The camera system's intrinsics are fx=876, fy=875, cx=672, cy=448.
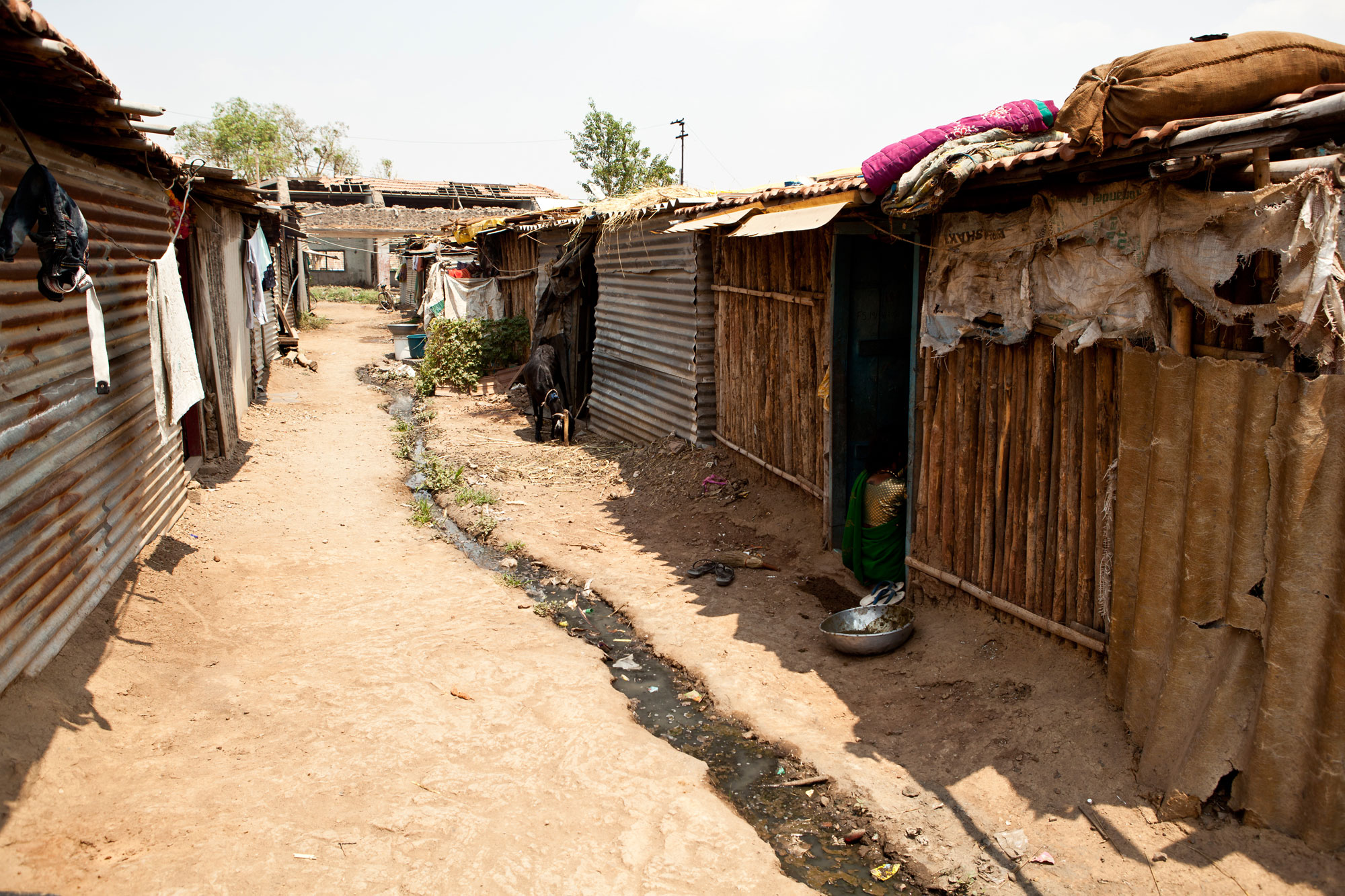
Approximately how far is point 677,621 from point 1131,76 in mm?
4418

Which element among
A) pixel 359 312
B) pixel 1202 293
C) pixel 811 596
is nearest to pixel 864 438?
pixel 811 596

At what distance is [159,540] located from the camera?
7086 mm

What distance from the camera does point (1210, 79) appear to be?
3721 millimetres

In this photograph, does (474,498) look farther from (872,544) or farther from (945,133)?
(945,133)

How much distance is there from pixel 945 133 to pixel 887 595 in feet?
10.2

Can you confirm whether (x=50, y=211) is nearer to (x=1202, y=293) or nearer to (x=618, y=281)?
(x=1202, y=293)

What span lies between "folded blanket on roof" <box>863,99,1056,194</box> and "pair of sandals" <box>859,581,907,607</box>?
9.04ft

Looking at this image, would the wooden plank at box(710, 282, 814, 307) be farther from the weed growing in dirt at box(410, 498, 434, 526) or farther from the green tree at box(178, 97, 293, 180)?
the green tree at box(178, 97, 293, 180)

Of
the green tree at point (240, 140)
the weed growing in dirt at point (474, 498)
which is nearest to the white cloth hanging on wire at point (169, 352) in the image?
the weed growing in dirt at point (474, 498)

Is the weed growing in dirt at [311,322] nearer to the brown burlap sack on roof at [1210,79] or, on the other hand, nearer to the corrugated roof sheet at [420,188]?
the corrugated roof sheet at [420,188]

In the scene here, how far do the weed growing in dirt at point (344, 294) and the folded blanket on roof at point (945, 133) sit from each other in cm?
3035

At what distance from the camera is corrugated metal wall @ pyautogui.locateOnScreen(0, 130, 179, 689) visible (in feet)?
14.9

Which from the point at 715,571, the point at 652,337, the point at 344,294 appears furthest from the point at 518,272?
the point at 344,294

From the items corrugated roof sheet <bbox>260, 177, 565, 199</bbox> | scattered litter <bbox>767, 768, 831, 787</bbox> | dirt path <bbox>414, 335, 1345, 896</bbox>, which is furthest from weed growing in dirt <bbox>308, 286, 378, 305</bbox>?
scattered litter <bbox>767, 768, 831, 787</bbox>
